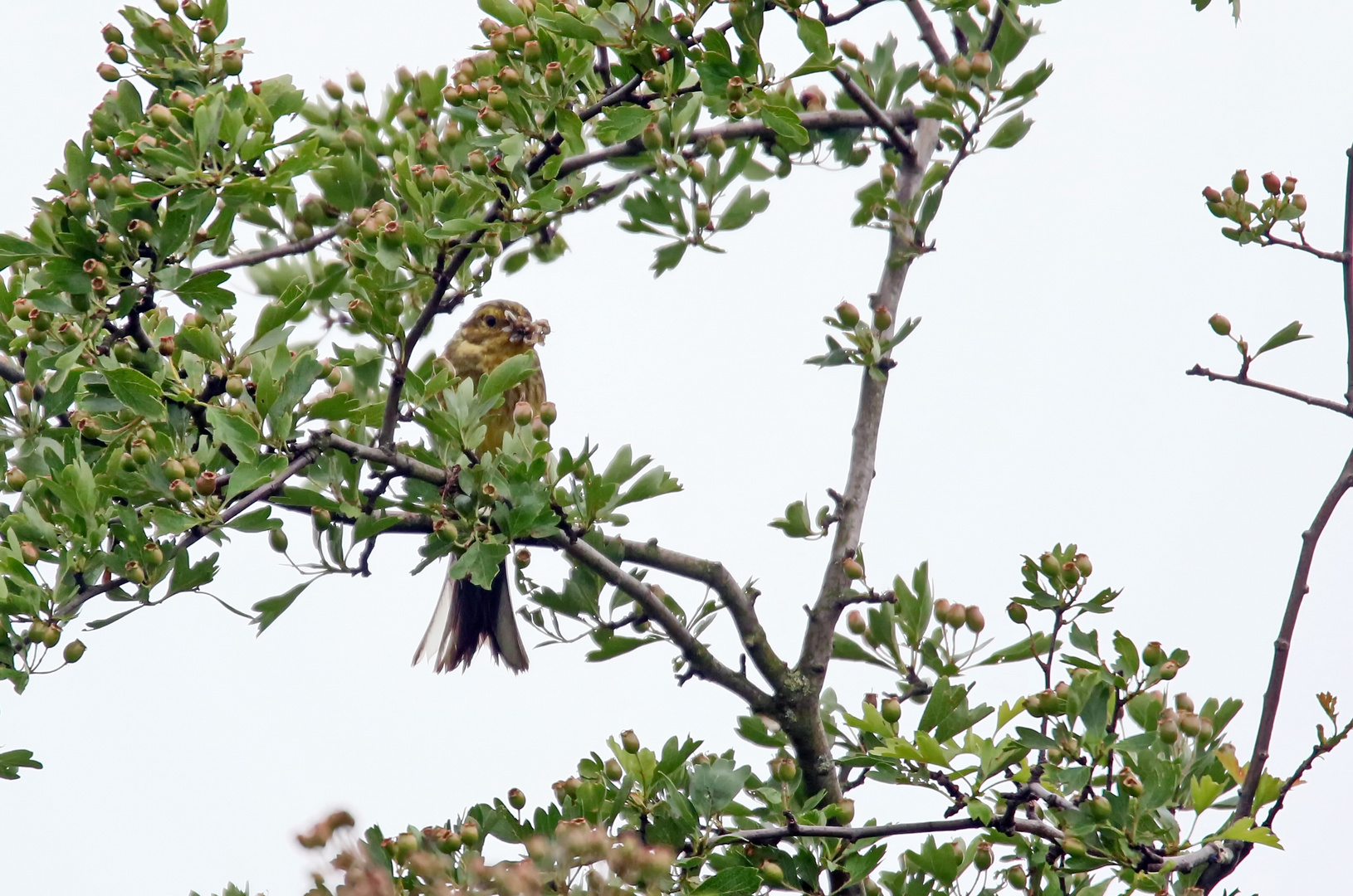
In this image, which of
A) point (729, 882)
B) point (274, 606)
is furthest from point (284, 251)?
point (729, 882)

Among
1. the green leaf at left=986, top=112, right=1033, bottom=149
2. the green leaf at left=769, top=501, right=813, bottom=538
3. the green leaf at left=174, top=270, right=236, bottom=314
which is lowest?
the green leaf at left=174, top=270, right=236, bottom=314

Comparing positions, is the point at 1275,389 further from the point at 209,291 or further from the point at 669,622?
the point at 209,291

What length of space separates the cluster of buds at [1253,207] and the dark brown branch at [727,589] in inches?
53.0

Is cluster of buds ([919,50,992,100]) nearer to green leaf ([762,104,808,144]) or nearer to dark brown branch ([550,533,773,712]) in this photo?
green leaf ([762,104,808,144])

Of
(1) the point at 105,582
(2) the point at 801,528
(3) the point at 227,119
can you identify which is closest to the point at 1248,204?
(2) the point at 801,528

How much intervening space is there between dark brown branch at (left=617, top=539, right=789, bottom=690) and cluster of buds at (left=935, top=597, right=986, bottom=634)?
48cm

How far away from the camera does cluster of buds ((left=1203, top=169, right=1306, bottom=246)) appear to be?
300 centimetres

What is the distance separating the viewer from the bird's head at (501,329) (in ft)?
17.3

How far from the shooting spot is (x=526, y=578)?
135 inches

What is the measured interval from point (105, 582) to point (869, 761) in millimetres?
1451

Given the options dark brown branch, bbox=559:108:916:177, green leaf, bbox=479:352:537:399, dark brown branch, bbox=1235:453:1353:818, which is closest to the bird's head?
dark brown branch, bbox=559:108:916:177

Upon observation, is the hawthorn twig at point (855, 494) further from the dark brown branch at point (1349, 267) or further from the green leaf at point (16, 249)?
the green leaf at point (16, 249)

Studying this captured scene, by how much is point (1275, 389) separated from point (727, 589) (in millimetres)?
1280

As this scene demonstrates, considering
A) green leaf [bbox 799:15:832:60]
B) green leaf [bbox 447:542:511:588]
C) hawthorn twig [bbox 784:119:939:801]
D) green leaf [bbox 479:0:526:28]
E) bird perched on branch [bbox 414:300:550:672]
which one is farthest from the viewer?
bird perched on branch [bbox 414:300:550:672]
